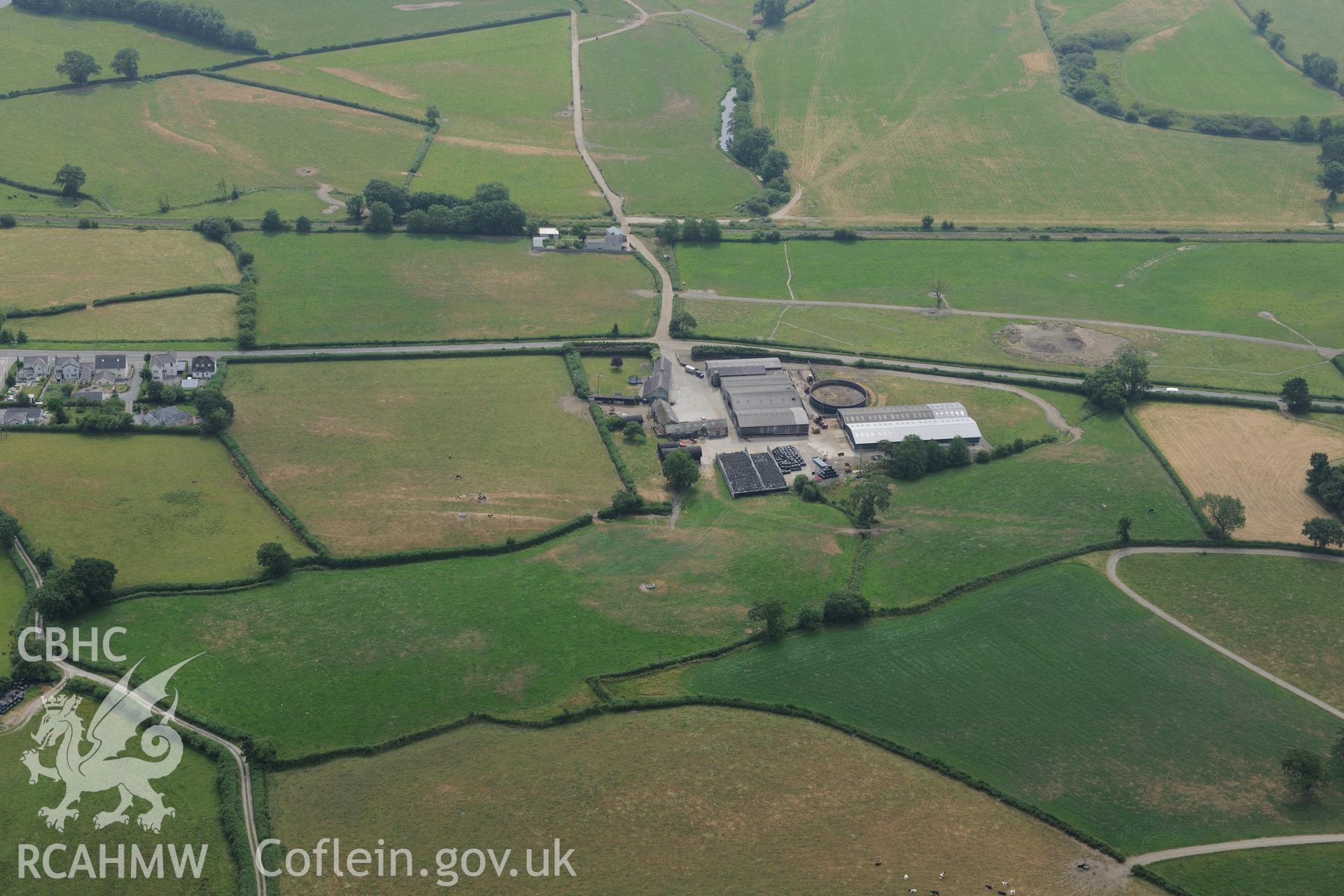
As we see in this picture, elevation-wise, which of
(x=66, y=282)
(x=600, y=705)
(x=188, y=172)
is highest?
(x=188, y=172)

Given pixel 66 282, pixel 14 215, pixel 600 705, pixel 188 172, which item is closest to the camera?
pixel 600 705

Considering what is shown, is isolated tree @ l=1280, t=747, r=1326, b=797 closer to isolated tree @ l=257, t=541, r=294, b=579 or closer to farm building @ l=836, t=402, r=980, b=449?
farm building @ l=836, t=402, r=980, b=449

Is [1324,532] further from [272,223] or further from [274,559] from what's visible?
[272,223]

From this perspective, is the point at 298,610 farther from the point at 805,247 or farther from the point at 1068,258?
the point at 1068,258

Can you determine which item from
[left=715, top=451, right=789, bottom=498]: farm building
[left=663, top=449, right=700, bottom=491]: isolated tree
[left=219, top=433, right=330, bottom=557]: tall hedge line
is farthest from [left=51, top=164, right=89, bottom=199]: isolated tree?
[left=715, top=451, right=789, bottom=498]: farm building

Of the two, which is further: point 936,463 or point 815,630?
point 936,463

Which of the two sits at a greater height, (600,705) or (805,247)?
(805,247)

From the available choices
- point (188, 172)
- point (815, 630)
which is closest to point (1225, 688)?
point (815, 630)

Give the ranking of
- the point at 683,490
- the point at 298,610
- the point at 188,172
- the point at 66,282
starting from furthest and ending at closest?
the point at 188,172, the point at 66,282, the point at 683,490, the point at 298,610
